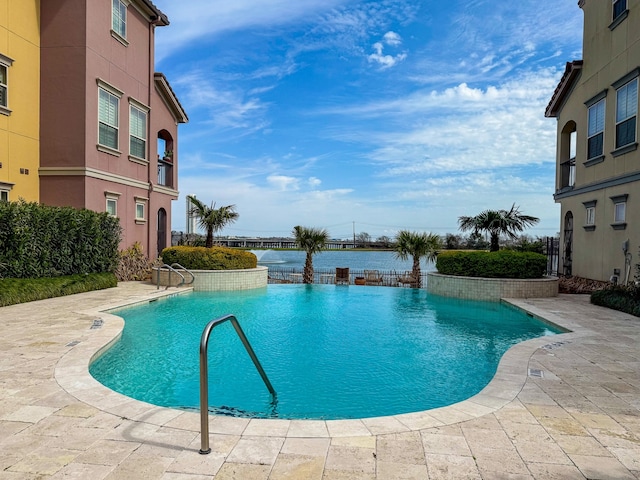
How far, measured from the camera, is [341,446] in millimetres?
3555

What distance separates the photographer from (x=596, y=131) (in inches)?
593

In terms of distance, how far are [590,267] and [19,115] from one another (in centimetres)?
2096

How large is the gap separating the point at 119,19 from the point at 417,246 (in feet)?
51.5

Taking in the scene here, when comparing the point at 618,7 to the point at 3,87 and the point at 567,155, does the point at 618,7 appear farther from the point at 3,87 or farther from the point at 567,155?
the point at 3,87

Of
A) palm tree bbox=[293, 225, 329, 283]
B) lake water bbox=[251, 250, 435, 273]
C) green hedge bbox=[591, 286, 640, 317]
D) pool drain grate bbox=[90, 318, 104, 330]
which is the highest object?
palm tree bbox=[293, 225, 329, 283]

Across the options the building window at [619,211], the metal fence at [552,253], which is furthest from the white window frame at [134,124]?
the metal fence at [552,253]

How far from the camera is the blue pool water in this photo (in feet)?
18.2

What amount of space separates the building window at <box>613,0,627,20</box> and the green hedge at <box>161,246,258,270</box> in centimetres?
1629

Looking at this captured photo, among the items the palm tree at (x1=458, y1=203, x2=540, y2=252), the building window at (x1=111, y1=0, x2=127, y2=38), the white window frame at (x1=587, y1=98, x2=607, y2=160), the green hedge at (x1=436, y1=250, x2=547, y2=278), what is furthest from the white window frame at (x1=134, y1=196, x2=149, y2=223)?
the white window frame at (x1=587, y1=98, x2=607, y2=160)

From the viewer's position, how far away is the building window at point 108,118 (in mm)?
15406

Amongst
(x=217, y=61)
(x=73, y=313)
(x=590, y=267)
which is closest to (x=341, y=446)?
(x=73, y=313)

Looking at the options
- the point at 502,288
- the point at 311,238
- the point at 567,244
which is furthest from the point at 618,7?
the point at 311,238

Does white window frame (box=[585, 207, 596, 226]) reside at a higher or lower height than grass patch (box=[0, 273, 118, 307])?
higher

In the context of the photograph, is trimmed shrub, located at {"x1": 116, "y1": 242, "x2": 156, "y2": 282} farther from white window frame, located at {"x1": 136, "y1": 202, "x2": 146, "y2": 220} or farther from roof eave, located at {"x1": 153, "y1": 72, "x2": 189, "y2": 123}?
roof eave, located at {"x1": 153, "y1": 72, "x2": 189, "y2": 123}
